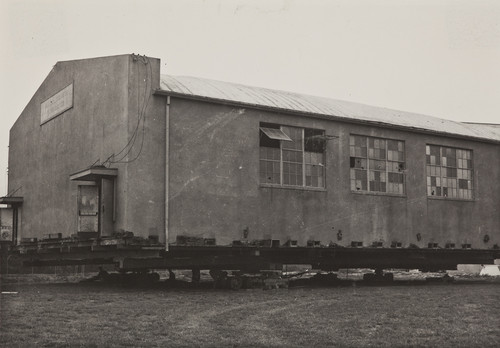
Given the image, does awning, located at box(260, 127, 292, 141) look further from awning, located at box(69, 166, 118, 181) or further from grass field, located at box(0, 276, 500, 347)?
grass field, located at box(0, 276, 500, 347)

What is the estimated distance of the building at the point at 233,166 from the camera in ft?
64.2

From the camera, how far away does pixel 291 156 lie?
2227cm

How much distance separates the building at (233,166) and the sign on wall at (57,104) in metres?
0.08

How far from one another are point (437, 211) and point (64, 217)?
13664mm

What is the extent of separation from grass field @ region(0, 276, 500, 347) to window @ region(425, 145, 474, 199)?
31.0 feet

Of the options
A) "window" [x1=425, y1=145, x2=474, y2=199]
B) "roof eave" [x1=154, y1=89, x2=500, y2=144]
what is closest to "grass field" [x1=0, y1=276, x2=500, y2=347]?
"roof eave" [x1=154, y1=89, x2=500, y2=144]

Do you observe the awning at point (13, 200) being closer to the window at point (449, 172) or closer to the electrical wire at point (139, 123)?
the electrical wire at point (139, 123)

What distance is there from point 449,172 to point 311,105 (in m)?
6.61

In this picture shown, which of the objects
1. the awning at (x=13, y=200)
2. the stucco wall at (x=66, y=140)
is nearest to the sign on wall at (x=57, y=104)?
the stucco wall at (x=66, y=140)

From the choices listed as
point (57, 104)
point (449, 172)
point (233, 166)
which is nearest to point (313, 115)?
point (233, 166)

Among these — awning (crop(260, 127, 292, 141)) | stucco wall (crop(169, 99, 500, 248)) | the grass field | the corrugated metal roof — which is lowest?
the grass field

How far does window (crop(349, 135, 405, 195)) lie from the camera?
23.9 meters

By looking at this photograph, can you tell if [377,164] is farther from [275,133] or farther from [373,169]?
[275,133]

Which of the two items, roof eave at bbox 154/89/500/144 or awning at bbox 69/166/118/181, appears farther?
roof eave at bbox 154/89/500/144
